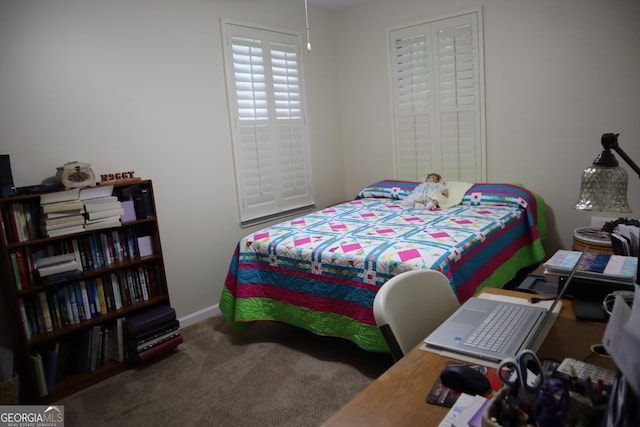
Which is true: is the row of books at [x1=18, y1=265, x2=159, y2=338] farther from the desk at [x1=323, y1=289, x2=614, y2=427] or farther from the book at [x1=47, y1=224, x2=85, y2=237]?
the desk at [x1=323, y1=289, x2=614, y2=427]

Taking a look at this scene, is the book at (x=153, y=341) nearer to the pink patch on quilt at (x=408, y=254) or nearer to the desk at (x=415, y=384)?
the pink patch on quilt at (x=408, y=254)

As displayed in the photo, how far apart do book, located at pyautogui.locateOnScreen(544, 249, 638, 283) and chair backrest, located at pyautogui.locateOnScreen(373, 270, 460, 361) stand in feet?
1.24

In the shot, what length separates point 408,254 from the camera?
2361mm

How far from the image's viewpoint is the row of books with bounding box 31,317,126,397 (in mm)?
2377

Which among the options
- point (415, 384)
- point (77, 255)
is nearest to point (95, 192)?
point (77, 255)

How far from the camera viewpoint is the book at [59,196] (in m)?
2.35

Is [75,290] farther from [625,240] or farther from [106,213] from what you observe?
[625,240]

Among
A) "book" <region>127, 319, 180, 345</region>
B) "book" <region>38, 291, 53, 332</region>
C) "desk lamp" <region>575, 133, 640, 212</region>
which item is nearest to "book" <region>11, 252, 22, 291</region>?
"book" <region>38, 291, 53, 332</region>

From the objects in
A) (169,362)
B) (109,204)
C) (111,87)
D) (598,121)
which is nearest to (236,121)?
(111,87)

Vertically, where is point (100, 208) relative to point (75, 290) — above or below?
above

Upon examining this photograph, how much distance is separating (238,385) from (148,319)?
719 mm

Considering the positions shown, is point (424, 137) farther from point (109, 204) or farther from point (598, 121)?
point (109, 204)

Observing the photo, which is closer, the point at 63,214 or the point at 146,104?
the point at 63,214
